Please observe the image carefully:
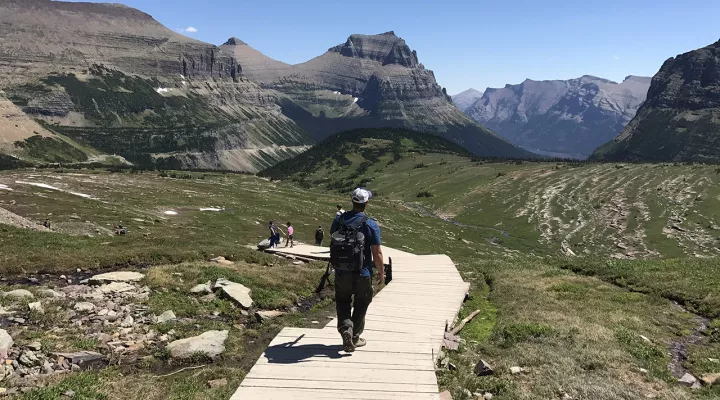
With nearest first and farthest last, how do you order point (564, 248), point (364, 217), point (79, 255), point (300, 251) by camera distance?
point (364, 217), point (79, 255), point (300, 251), point (564, 248)

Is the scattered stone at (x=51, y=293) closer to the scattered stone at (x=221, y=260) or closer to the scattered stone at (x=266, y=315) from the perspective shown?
the scattered stone at (x=266, y=315)

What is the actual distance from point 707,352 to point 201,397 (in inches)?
672

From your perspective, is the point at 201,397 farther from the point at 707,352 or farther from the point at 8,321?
the point at 707,352

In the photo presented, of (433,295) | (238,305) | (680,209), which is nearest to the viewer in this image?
(238,305)

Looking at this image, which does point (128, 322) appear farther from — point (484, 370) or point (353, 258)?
point (484, 370)

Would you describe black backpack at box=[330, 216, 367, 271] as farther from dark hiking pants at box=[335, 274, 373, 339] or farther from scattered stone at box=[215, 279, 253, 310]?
scattered stone at box=[215, 279, 253, 310]

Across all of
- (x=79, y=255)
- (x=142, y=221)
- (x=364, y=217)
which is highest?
(x=364, y=217)

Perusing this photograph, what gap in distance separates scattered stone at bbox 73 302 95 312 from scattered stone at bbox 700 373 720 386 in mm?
20972

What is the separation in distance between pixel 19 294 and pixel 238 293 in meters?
8.43

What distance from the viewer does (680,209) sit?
149m

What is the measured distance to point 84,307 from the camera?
18609 mm

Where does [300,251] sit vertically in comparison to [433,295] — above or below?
below

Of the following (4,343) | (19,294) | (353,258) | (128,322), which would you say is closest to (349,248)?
(353,258)

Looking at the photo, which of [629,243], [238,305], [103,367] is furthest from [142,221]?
[629,243]
